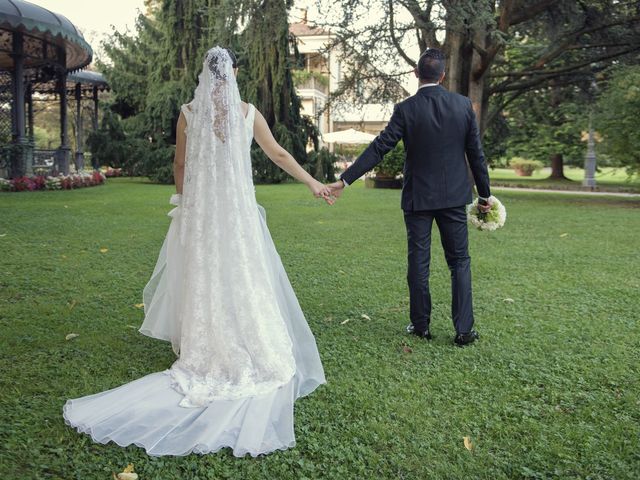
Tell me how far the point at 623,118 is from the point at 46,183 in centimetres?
1632

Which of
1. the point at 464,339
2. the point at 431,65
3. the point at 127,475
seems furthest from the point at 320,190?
the point at 127,475

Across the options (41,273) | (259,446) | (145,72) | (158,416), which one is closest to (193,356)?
(158,416)

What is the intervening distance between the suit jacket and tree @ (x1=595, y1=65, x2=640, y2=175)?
12.5 meters

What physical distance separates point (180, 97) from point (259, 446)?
23238 mm

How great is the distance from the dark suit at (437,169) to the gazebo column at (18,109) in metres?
16.2

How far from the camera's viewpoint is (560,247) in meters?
9.15

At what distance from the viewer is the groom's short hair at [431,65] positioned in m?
4.39

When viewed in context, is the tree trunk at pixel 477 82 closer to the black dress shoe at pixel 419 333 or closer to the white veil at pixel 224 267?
the black dress shoe at pixel 419 333

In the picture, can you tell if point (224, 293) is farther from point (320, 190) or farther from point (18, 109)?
point (18, 109)

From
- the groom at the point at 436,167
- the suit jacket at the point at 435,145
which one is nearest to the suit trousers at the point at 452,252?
the groom at the point at 436,167

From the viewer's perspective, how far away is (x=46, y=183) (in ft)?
60.6

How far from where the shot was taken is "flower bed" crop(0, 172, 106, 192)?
57.1 feet

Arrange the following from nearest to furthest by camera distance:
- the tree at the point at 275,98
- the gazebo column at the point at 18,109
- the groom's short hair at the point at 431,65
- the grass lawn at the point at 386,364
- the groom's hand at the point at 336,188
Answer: the grass lawn at the point at 386,364, the groom's short hair at the point at 431,65, the groom's hand at the point at 336,188, the gazebo column at the point at 18,109, the tree at the point at 275,98

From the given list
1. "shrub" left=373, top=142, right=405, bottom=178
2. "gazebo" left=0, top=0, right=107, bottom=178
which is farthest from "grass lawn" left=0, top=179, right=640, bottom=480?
"shrub" left=373, top=142, right=405, bottom=178
